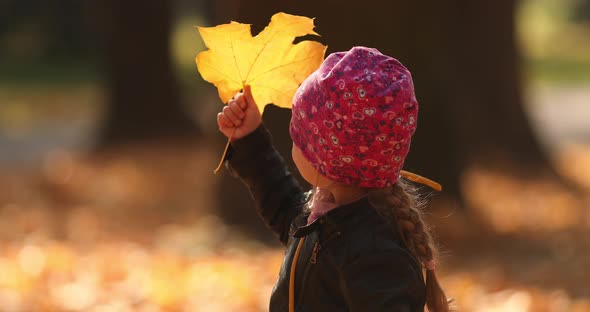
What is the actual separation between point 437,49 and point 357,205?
158 inches

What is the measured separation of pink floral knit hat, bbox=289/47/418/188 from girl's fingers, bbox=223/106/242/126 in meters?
0.34

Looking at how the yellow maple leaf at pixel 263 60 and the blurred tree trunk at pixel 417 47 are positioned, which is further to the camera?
the blurred tree trunk at pixel 417 47

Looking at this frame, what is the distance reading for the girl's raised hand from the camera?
2828 millimetres

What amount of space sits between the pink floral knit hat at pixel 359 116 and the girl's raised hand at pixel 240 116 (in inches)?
12.4

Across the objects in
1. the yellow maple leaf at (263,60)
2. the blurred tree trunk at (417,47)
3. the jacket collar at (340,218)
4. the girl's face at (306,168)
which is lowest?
the blurred tree trunk at (417,47)

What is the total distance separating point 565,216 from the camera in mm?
7957

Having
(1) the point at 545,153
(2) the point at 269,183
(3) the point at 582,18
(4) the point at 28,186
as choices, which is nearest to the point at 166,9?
(4) the point at 28,186

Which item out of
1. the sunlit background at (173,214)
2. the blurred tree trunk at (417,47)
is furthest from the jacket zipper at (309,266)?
the blurred tree trunk at (417,47)

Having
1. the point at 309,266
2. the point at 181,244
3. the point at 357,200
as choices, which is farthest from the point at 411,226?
the point at 181,244

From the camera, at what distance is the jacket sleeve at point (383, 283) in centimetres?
233

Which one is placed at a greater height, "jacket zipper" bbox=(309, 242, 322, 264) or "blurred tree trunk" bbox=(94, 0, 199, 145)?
"jacket zipper" bbox=(309, 242, 322, 264)

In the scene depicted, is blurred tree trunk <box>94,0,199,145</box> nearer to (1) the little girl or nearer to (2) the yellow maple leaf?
(2) the yellow maple leaf

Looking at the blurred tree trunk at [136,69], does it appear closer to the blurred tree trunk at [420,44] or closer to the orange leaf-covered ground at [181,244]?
the orange leaf-covered ground at [181,244]

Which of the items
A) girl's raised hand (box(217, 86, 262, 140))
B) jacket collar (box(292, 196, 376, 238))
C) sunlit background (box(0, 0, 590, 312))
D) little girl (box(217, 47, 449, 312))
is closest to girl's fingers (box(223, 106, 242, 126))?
girl's raised hand (box(217, 86, 262, 140))
